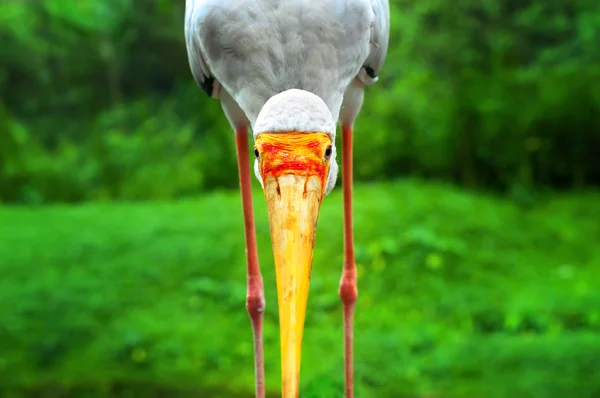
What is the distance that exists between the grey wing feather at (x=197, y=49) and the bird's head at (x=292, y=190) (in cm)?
50

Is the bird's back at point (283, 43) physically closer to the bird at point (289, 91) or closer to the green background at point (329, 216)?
the bird at point (289, 91)

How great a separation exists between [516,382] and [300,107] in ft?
8.32

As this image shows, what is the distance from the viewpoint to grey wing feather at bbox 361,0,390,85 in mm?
2094

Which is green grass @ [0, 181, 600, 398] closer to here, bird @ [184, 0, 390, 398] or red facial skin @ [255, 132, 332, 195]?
bird @ [184, 0, 390, 398]

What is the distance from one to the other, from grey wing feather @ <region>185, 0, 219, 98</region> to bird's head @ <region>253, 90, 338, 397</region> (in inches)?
19.6

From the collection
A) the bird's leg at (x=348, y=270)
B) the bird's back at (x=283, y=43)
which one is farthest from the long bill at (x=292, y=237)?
the bird's leg at (x=348, y=270)

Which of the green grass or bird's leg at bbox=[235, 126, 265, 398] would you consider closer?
bird's leg at bbox=[235, 126, 265, 398]

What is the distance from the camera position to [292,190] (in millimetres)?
1540

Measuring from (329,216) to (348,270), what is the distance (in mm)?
2607

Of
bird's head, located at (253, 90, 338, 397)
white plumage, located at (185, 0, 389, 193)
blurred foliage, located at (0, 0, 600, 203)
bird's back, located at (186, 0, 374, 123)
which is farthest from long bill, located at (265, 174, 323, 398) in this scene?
blurred foliage, located at (0, 0, 600, 203)

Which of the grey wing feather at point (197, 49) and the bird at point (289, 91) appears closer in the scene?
the bird at point (289, 91)

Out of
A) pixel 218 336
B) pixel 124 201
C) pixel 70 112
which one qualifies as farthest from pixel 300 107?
pixel 70 112

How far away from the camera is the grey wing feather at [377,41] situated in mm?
2094

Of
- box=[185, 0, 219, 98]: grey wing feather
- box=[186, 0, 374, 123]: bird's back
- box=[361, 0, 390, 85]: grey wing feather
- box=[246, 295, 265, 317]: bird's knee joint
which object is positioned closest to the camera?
box=[186, 0, 374, 123]: bird's back
